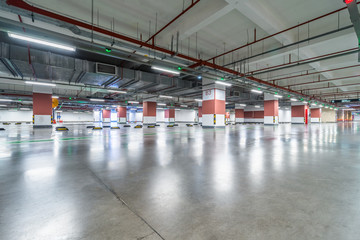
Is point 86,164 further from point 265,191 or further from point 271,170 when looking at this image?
point 271,170

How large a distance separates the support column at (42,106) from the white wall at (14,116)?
107ft

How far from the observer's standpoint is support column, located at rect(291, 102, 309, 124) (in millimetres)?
25964

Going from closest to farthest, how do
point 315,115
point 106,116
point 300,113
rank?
point 300,113
point 315,115
point 106,116

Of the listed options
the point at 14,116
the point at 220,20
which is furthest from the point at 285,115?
the point at 14,116

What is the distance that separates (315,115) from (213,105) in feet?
95.6

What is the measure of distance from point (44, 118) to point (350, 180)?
2038 centimetres

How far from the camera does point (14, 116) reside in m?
37.4

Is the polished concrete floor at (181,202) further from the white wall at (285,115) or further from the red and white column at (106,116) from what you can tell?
the white wall at (285,115)

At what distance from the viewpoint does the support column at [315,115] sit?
3173 cm

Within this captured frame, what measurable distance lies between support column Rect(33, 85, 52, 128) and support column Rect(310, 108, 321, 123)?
4254 cm

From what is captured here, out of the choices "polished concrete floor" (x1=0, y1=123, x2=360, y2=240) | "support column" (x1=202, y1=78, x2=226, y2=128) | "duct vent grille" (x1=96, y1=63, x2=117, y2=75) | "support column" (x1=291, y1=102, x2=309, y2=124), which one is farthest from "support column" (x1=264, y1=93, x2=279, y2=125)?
"polished concrete floor" (x1=0, y1=123, x2=360, y2=240)

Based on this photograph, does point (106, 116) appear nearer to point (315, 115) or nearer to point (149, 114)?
point (149, 114)

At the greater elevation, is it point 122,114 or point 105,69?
point 105,69

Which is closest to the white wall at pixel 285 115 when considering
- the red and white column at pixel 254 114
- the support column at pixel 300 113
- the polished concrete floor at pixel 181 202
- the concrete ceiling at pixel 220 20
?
the red and white column at pixel 254 114
